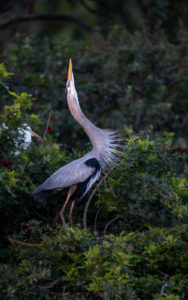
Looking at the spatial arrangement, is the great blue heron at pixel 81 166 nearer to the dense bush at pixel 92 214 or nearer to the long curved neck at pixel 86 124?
the long curved neck at pixel 86 124

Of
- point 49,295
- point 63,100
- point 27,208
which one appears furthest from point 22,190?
point 63,100

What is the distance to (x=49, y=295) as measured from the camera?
341cm

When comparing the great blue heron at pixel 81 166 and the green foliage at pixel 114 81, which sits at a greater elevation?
the great blue heron at pixel 81 166

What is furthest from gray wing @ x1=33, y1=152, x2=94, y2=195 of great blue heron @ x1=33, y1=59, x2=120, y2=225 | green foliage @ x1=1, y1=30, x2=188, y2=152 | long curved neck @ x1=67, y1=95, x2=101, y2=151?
green foliage @ x1=1, y1=30, x2=188, y2=152

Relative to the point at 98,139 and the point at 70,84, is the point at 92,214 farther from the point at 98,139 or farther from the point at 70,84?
the point at 70,84

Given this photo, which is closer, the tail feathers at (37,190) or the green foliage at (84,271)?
the green foliage at (84,271)

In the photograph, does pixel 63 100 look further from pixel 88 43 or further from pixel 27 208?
pixel 27 208

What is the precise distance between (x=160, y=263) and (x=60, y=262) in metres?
0.83

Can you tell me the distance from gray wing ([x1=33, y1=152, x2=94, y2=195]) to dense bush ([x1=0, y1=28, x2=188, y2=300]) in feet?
0.57

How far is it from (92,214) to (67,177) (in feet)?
1.88

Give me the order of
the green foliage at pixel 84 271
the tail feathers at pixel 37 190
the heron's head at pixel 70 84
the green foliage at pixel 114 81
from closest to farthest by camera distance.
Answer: the green foliage at pixel 84 271 < the tail feathers at pixel 37 190 < the heron's head at pixel 70 84 < the green foliage at pixel 114 81

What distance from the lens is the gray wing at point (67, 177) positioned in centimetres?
407

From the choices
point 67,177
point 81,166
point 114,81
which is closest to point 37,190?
point 67,177

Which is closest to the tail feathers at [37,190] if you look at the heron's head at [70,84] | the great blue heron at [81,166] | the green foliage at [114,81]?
the great blue heron at [81,166]
